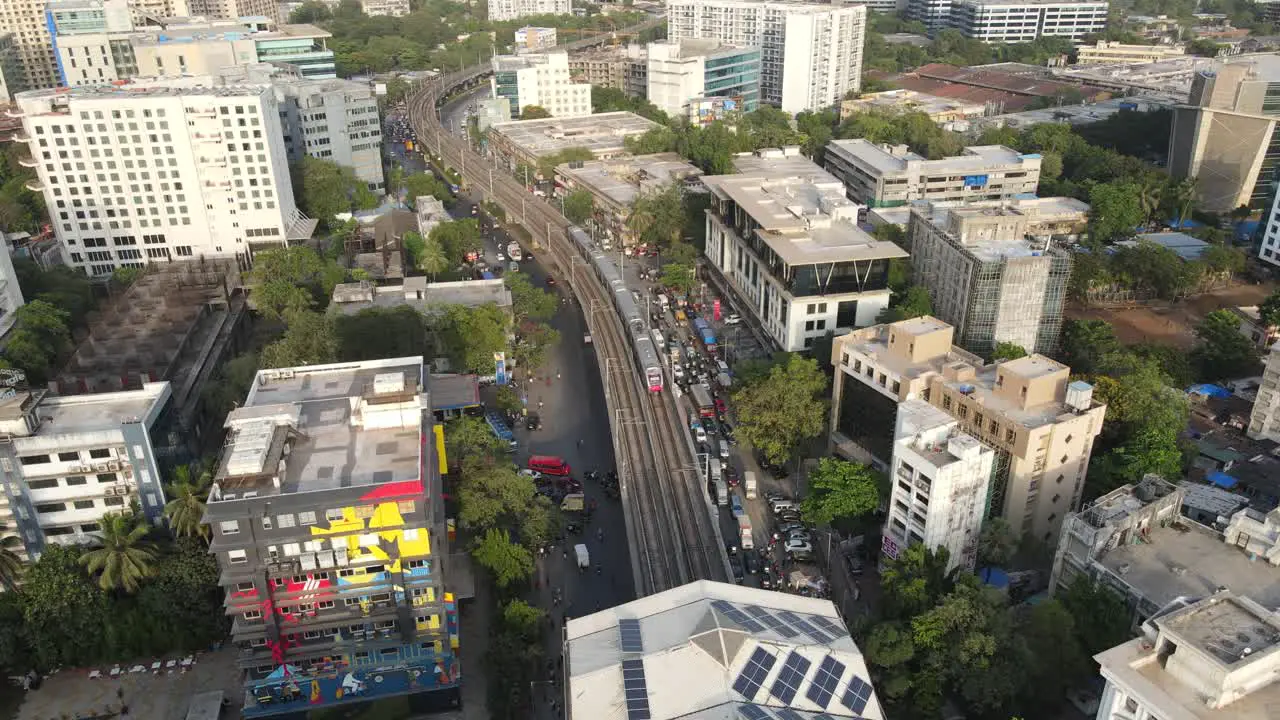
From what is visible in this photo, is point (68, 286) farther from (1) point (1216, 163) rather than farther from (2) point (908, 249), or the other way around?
(1) point (1216, 163)

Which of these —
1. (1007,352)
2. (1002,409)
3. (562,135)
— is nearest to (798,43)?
(562,135)

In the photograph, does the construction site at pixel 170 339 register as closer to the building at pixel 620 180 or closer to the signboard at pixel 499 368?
the signboard at pixel 499 368

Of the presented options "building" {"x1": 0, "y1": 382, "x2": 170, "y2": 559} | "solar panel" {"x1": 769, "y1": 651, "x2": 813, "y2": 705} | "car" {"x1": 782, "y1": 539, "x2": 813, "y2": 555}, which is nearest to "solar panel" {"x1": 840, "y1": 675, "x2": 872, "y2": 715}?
"solar panel" {"x1": 769, "y1": 651, "x2": 813, "y2": 705}

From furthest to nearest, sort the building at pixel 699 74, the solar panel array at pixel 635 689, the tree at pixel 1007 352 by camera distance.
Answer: the building at pixel 699 74
the tree at pixel 1007 352
the solar panel array at pixel 635 689

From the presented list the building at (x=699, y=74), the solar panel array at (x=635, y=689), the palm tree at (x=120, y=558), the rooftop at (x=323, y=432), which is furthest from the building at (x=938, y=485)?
the building at (x=699, y=74)

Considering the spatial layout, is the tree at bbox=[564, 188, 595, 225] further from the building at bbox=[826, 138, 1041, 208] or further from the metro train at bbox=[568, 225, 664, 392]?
the building at bbox=[826, 138, 1041, 208]

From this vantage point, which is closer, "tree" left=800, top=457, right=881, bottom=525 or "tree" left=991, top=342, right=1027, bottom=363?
"tree" left=800, top=457, right=881, bottom=525

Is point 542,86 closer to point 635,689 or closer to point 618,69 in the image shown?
point 618,69
